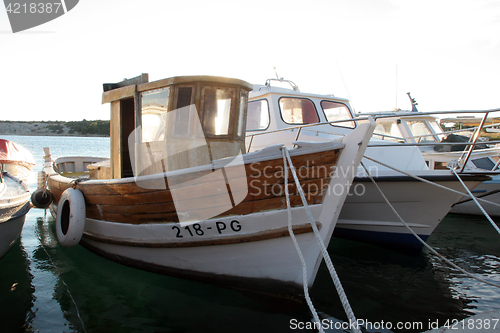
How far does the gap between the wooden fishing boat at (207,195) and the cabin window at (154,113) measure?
15 mm

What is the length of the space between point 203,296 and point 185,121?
7.70ft

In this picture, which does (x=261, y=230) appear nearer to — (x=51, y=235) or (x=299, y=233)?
(x=299, y=233)

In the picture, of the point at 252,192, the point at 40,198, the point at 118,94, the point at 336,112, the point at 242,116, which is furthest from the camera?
the point at 336,112

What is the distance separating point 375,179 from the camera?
225 inches

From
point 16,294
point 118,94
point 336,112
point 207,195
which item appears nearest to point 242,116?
point 207,195

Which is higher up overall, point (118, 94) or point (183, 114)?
point (118, 94)

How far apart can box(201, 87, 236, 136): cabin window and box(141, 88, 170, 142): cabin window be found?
21.6 inches

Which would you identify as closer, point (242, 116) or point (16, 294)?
point (16, 294)

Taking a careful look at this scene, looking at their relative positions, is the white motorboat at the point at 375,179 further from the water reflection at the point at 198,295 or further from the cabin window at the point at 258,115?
the water reflection at the point at 198,295

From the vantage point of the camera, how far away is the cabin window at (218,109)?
467 centimetres

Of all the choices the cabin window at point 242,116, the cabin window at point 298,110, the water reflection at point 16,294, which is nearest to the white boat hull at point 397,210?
the cabin window at point 242,116

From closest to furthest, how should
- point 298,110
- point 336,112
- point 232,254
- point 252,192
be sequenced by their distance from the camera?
point 252,192 → point 232,254 → point 298,110 → point 336,112

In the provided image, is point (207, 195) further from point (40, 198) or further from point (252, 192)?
point (40, 198)

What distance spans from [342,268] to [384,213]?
1353mm
